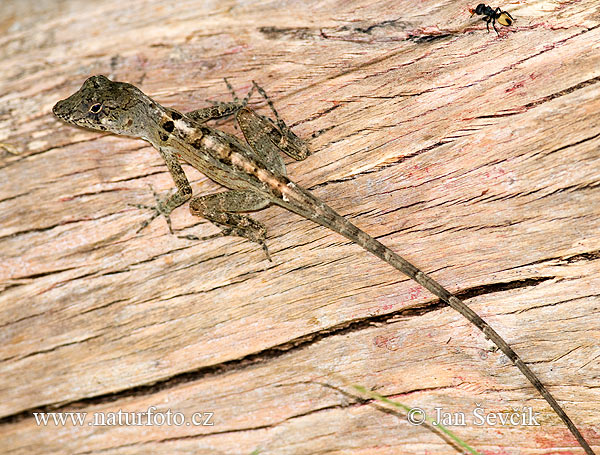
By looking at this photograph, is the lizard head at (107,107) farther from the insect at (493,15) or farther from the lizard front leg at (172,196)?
the insect at (493,15)

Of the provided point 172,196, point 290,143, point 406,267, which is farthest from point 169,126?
point 406,267

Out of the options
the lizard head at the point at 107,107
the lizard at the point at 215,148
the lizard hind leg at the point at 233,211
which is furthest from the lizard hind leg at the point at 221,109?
the lizard hind leg at the point at 233,211

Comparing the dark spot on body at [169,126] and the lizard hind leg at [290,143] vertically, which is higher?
the dark spot on body at [169,126]

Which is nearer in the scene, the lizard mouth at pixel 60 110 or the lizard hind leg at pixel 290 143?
the lizard hind leg at pixel 290 143

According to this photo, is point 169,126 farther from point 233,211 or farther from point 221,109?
point 233,211

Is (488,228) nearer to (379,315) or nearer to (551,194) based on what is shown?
(551,194)

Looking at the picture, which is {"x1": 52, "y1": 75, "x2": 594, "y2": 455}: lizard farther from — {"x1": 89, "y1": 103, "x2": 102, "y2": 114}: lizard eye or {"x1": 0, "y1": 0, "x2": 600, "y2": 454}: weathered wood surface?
{"x1": 0, "y1": 0, "x2": 600, "y2": 454}: weathered wood surface
